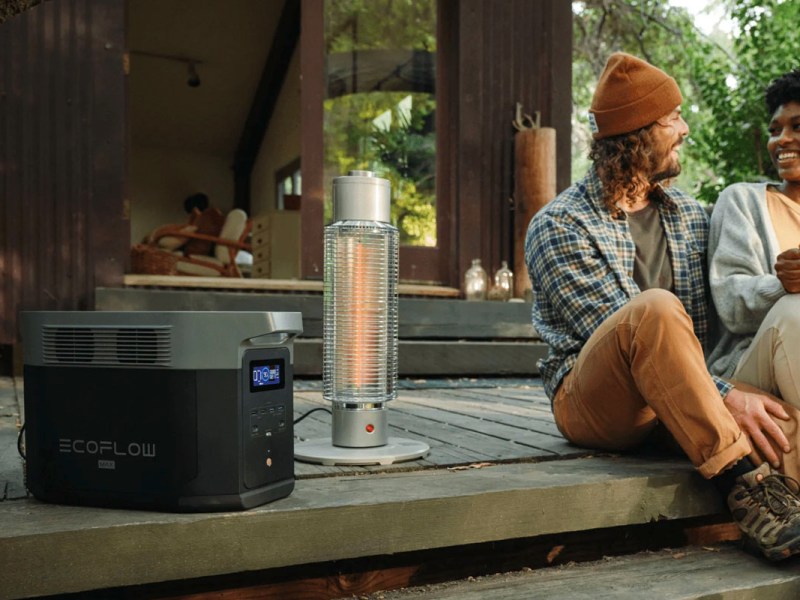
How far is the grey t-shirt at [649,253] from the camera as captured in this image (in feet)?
8.07

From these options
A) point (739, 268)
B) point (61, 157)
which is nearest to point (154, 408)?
point (739, 268)

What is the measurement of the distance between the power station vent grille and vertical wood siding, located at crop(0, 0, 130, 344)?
3.33 meters

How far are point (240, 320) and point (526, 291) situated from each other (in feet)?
14.2

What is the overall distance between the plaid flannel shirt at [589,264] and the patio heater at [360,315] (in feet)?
1.52

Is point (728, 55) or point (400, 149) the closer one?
point (400, 149)

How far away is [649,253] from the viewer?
97.3 inches

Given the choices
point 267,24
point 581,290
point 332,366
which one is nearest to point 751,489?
point 581,290

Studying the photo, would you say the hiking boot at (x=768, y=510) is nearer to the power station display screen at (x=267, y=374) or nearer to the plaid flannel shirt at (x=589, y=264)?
the plaid flannel shirt at (x=589, y=264)

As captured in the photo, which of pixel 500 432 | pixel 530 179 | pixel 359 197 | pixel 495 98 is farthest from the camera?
pixel 495 98

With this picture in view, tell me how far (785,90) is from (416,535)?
1.71m

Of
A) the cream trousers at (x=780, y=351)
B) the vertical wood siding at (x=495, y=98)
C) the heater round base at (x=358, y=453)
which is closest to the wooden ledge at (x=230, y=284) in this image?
the vertical wood siding at (x=495, y=98)

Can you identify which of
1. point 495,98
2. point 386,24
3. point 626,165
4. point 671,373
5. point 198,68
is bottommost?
point 671,373

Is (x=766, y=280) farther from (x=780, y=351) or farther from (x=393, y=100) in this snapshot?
(x=393, y=100)

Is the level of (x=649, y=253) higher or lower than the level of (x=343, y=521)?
higher
